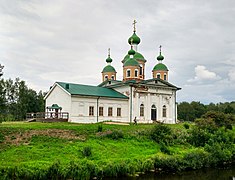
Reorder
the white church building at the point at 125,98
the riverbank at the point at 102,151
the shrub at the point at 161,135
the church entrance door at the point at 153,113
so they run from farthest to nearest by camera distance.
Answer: the church entrance door at the point at 153,113, the white church building at the point at 125,98, the shrub at the point at 161,135, the riverbank at the point at 102,151

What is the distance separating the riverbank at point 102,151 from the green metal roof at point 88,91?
27.3 ft

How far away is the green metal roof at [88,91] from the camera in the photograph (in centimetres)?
3100

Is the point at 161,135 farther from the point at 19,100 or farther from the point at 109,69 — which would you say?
the point at 19,100

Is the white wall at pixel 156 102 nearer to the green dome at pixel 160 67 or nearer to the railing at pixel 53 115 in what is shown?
the green dome at pixel 160 67

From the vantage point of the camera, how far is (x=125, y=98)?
34.7 m

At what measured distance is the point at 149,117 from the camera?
36125 mm

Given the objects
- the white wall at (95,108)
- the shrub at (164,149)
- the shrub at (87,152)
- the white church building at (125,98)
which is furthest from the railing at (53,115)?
the shrub at (87,152)

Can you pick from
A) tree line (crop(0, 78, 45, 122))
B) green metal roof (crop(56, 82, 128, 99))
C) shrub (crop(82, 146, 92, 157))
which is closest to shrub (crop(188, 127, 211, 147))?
shrub (crop(82, 146, 92, 157))

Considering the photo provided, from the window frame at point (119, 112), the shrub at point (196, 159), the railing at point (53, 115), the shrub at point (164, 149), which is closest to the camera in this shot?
the shrub at point (196, 159)

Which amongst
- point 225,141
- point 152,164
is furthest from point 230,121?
point 152,164

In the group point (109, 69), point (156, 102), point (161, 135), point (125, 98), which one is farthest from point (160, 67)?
point (161, 135)

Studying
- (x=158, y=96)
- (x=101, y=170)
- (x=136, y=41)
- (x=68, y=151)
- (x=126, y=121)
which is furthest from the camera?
(x=136, y=41)

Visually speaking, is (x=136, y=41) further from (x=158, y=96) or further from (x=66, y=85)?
(x=66, y=85)

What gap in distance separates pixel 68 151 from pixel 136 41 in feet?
83.9
